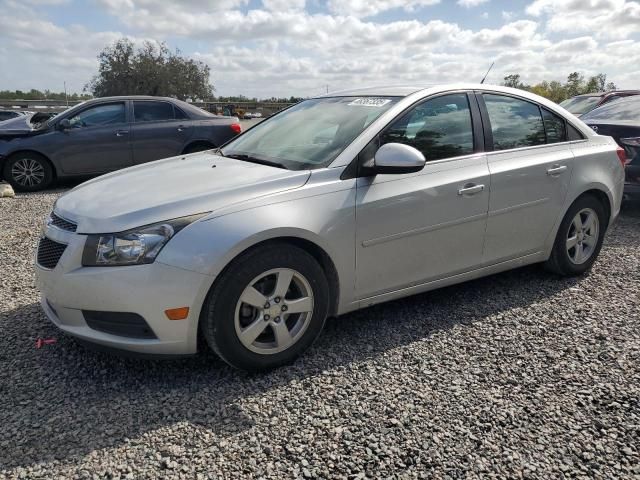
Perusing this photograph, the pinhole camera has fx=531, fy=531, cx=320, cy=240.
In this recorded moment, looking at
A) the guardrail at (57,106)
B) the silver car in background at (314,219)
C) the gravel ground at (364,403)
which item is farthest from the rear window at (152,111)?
the guardrail at (57,106)

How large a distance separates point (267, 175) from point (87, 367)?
5.01 feet

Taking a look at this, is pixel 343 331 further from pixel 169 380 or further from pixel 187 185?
pixel 187 185

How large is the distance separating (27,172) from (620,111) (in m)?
9.27

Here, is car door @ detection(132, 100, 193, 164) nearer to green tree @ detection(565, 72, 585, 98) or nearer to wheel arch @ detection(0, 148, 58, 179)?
wheel arch @ detection(0, 148, 58, 179)

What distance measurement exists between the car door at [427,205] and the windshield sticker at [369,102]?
21cm

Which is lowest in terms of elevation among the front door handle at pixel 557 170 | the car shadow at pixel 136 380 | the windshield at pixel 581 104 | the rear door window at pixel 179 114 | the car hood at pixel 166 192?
the car shadow at pixel 136 380

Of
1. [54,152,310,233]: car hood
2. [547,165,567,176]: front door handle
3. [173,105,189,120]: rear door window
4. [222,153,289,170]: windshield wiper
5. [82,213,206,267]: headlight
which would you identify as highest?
[173,105,189,120]: rear door window

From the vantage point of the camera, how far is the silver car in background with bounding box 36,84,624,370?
2721 mm

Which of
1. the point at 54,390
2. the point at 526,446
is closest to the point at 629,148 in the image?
the point at 526,446

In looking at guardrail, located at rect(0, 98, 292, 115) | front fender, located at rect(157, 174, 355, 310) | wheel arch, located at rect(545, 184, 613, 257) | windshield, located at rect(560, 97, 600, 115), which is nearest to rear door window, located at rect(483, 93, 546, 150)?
wheel arch, located at rect(545, 184, 613, 257)

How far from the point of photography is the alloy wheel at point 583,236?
4434mm

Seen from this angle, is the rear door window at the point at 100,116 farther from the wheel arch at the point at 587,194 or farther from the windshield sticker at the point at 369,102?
the wheel arch at the point at 587,194

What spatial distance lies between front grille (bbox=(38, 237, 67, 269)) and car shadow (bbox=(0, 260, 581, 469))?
0.61 m

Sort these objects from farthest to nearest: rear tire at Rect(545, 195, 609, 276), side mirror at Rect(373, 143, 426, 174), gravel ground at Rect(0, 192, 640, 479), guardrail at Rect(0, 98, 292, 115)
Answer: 1. guardrail at Rect(0, 98, 292, 115)
2. rear tire at Rect(545, 195, 609, 276)
3. side mirror at Rect(373, 143, 426, 174)
4. gravel ground at Rect(0, 192, 640, 479)
